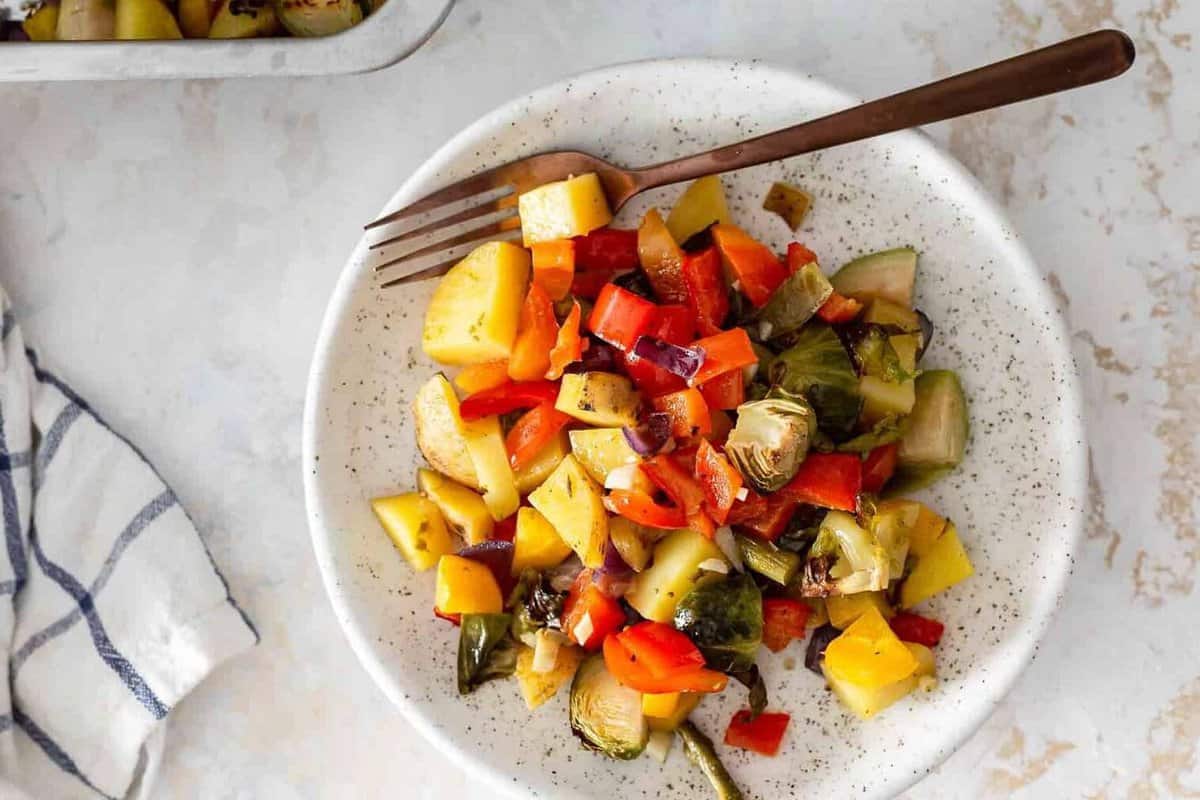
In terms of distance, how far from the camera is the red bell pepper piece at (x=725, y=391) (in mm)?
2066

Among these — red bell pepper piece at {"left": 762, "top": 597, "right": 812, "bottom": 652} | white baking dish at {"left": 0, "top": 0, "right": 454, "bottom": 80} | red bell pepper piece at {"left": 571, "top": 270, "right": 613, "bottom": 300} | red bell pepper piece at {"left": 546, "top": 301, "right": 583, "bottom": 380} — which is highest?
white baking dish at {"left": 0, "top": 0, "right": 454, "bottom": 80}

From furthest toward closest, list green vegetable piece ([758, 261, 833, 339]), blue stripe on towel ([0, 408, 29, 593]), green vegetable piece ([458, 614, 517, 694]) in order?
blue stripe on towel ([0, 408, 29, 593])
green vegetable piece ([458, 614, 517, 694])
green vegetable piece ([758, 261, 833, 339])

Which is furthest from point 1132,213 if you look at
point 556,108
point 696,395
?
point 556,108

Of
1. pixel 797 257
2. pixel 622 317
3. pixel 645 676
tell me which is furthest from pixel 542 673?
pixel 797 257

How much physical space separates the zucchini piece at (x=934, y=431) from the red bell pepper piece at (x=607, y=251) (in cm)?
59

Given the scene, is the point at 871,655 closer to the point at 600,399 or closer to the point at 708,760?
the point at 708,760

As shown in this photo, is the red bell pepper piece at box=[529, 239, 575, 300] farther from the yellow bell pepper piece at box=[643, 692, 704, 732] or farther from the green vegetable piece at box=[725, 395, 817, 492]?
the yellow bell pepper piece at box=[643, 692, 704, 732]

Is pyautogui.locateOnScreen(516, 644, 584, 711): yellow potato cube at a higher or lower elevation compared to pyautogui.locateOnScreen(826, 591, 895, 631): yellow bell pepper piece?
lower

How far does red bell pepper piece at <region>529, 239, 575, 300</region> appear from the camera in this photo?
2.11 metres

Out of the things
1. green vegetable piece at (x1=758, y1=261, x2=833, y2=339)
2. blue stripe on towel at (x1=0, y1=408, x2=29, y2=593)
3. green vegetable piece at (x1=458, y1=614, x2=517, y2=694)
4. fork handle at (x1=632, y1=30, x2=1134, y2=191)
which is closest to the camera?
fork handle at (x1=632, y1=30, x2=1134, y2=191)

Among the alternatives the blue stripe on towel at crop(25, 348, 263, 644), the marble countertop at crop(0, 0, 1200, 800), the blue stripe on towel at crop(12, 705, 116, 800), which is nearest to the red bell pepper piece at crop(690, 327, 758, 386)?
the marble countertop at crop(0, 0, 1200, 800)

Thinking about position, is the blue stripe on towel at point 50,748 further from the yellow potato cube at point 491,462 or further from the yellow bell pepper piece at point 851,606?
the yellow bell pepper piece at point 851,606

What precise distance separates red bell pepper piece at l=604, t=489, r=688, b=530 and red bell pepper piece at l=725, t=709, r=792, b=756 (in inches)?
17.8

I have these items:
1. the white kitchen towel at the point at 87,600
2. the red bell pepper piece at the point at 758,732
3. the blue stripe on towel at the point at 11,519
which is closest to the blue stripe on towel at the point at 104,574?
the white kitchen towel at the point at 87,600
